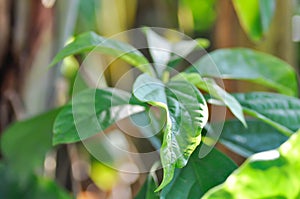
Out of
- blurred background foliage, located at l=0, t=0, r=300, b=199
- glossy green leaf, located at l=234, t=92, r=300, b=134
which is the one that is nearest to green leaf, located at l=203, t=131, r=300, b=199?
glossy green leaf, located at l=234, t=92, r=300, b=134

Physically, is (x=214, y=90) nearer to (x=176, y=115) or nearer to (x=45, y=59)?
(x=176, y=115)

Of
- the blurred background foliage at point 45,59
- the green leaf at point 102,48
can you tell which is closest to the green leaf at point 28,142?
the blurred background foliage at point 45,59

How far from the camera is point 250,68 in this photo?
54 cm

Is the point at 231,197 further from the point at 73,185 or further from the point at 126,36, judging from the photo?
the point at 126,36

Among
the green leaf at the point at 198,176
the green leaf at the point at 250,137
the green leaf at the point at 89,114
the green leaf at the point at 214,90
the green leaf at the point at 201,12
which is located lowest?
the green leaf at the point at 201,12

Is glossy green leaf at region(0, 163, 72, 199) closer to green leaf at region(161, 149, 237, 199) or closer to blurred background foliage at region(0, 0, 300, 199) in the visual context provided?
blurred background foliage at region(0, 0, 300, 199)

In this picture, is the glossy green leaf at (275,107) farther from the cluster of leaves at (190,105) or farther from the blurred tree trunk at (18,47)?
the blurred tree trunk at (18,47)

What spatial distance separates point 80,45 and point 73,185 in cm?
35

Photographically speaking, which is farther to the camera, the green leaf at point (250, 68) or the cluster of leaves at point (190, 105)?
the green leaf at point (250, 68)

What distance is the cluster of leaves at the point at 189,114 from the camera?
1.03 feet

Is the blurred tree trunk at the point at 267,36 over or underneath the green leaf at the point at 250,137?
underneath

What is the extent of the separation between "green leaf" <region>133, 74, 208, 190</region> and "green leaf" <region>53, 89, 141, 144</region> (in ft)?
0.19

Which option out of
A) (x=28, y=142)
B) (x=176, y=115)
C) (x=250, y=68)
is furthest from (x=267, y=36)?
(x=176, y=115)

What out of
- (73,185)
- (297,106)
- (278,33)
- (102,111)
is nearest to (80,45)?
(102,111)
